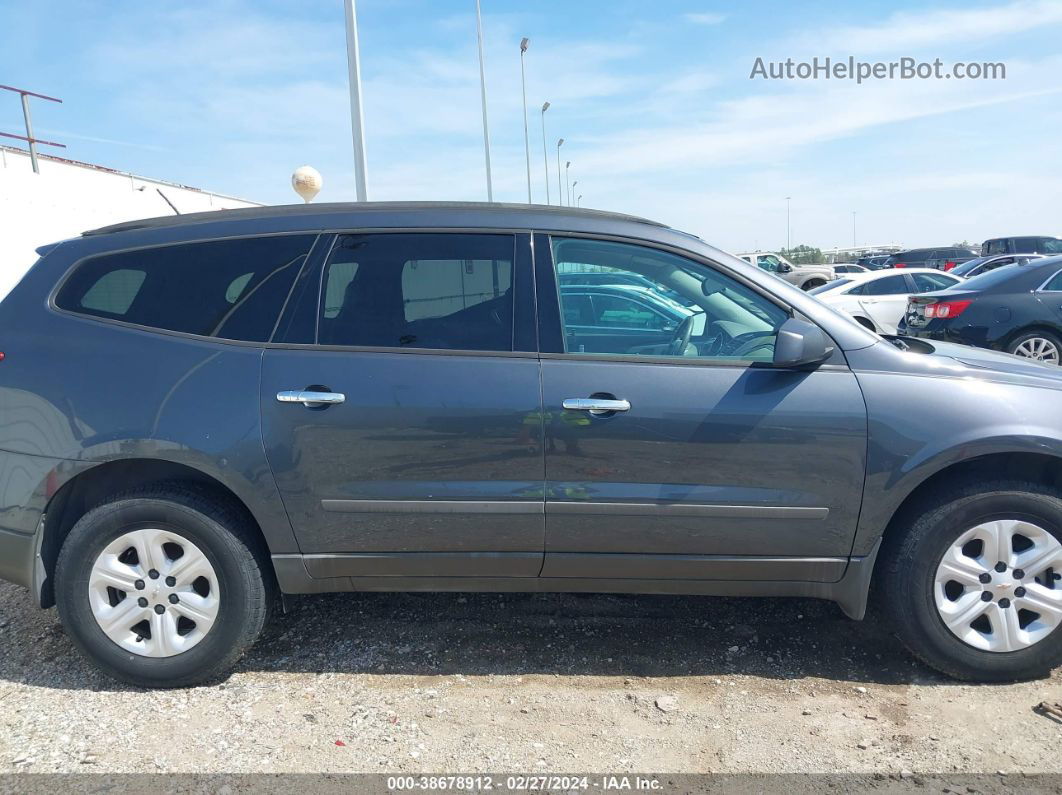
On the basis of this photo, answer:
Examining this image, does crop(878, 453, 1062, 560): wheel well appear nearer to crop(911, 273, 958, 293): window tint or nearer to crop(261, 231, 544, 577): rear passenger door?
crop(261, 231, 544, 577): rear passenger door

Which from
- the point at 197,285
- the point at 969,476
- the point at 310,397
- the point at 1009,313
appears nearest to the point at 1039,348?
the point at 1009,313

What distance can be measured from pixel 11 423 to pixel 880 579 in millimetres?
3483

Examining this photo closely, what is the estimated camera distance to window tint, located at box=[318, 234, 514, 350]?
117 inches

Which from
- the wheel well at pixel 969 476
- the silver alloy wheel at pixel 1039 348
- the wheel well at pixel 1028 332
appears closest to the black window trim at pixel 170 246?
the wheel well at pixel 969 476

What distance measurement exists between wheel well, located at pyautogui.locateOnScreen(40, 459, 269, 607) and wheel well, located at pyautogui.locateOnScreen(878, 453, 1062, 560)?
2517 millimetres

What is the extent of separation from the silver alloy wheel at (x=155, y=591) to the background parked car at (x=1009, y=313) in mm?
7833

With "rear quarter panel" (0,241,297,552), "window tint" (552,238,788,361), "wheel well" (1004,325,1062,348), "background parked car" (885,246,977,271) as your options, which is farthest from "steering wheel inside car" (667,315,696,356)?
"background parked car" (885,246,977,271)

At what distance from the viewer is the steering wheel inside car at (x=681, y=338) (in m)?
3.02

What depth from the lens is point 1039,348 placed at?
26.3 feet

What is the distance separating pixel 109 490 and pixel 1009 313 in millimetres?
8470

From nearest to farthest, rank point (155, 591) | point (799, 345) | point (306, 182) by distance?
1. point (799, 345)
2. point (155, 591)
3. point (306, 182)

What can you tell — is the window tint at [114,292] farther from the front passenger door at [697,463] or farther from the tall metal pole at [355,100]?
the tall metal pole at [355,100]

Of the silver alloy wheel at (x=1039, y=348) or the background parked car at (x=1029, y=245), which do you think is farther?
the background parked car at (x=1029, y=245)

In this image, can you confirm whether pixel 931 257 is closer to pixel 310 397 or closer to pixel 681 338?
pixel 681 338
